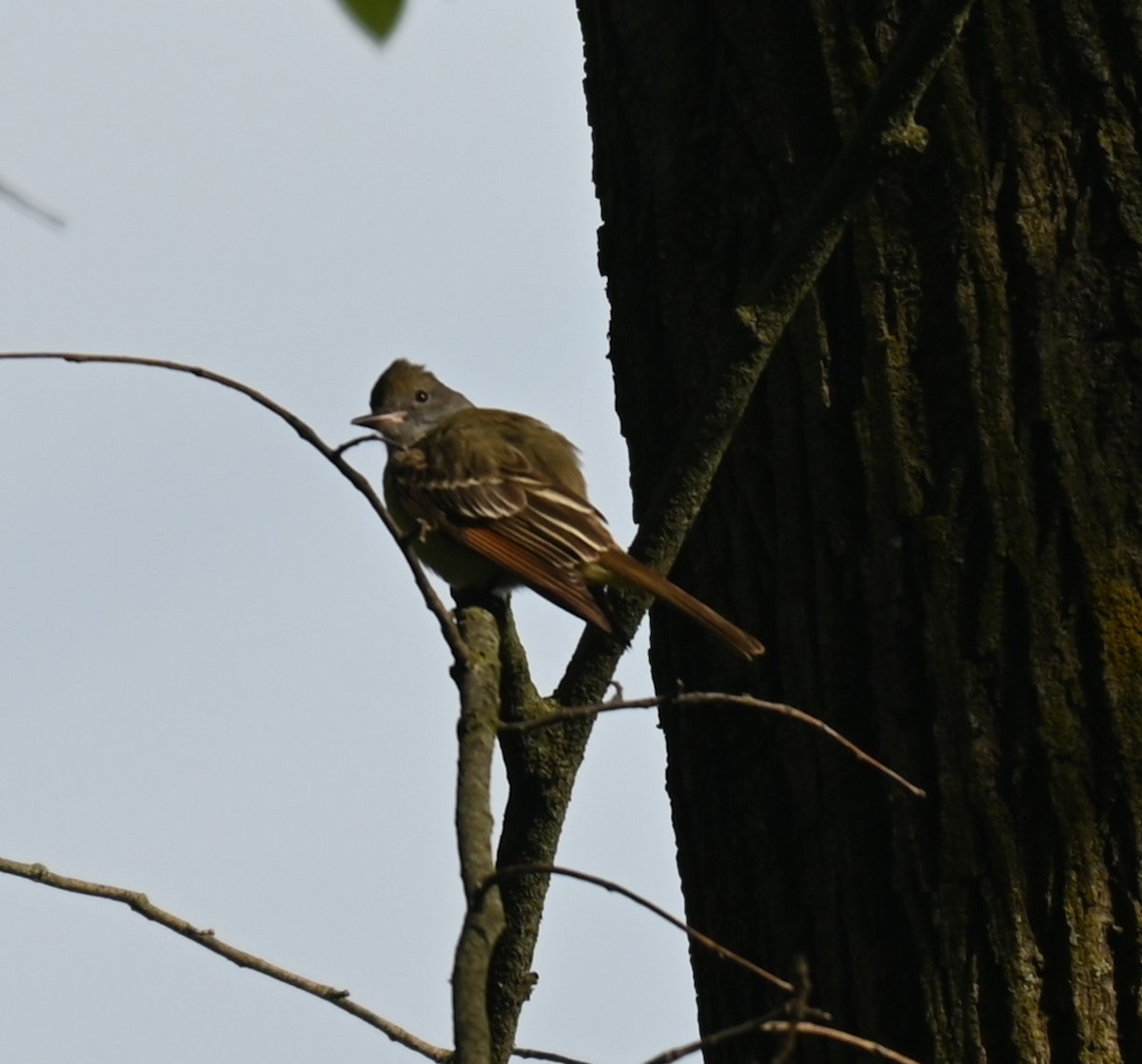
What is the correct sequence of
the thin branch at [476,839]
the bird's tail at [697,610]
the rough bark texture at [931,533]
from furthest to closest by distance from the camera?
1. the bird's tail at [697,610]
2. the rough bark texture at [931,533]
3. the thin branch at [476,839]

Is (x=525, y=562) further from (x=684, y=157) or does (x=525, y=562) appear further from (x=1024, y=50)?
(x=1024, y=50)

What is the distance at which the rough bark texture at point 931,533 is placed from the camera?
3.79 metres

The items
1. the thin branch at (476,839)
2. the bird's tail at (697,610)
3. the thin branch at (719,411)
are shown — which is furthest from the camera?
the bird's tail at (697,610)

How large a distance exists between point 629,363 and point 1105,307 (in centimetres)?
116

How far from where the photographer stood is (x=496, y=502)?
700cm

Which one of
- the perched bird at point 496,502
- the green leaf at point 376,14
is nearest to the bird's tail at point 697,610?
the perched bird at point 496,502

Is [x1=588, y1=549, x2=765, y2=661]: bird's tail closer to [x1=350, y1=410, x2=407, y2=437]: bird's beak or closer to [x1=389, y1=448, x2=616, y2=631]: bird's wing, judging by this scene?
[x1=389, y1=448, x2=616, y2=631]: bird's wing

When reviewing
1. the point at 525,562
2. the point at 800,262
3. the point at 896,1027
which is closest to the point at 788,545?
the point at 800,262

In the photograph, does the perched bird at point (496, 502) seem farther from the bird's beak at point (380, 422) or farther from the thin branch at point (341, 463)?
the thin branch at point (341, 463)

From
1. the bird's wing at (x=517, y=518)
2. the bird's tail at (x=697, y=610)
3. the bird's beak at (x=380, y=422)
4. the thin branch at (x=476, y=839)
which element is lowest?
the thin branch at (x=476, y=839)

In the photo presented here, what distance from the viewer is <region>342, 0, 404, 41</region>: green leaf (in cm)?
175

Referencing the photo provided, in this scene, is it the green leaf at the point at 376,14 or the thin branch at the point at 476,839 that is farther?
the thin branch at the point at 476,839

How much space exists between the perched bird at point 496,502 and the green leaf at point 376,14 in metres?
3.52

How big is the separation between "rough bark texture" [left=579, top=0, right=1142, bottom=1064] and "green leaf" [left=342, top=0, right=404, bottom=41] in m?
1.90
